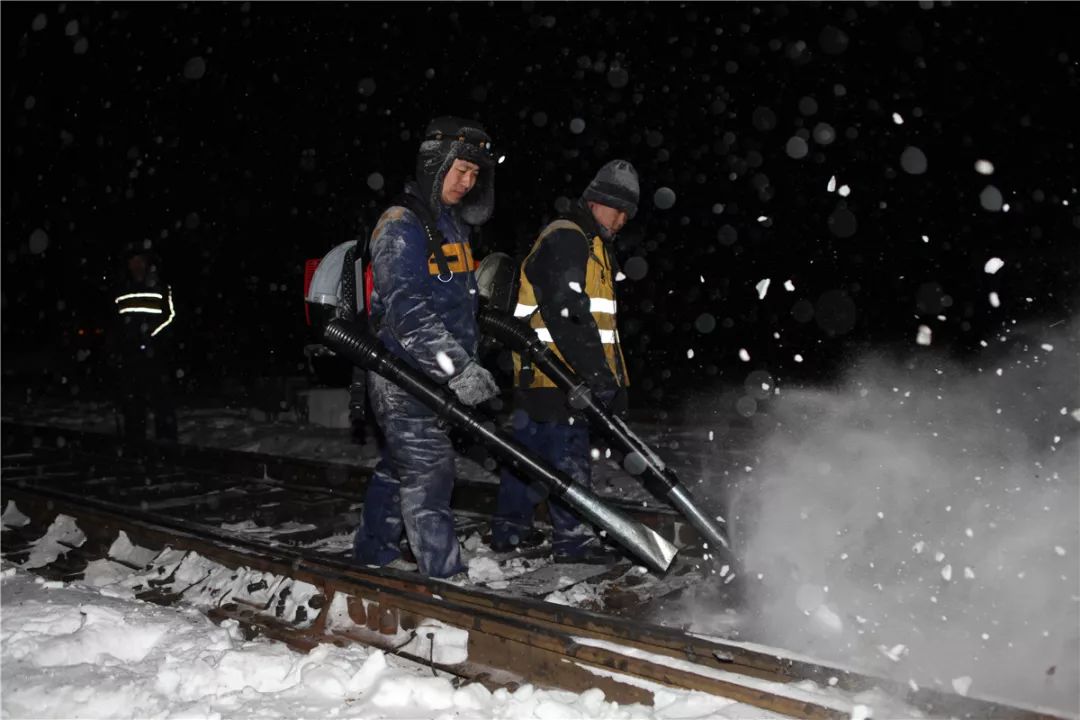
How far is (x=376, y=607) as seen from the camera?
13.2 feet

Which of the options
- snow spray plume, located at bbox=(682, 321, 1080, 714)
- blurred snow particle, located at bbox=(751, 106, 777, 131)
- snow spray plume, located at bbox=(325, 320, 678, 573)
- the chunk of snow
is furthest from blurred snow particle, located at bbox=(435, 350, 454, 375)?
blurred snow particle, located at bbox=(751, 106, 777, 131)

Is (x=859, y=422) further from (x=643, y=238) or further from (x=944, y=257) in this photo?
(x=643, y=238)

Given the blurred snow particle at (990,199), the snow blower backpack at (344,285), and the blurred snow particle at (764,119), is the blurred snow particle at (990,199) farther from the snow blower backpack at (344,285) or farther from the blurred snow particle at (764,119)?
the snow blower backpack at (344,285)

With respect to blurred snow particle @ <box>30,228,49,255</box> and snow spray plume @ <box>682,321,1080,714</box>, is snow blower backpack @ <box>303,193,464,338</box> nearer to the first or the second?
snow spray plume @ <box>682,321,1080,714</box>

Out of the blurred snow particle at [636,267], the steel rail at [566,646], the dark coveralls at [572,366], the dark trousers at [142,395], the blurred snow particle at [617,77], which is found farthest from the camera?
the blurred snow particle at [636,267]

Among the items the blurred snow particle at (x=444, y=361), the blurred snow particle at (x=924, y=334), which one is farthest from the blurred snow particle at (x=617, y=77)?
the blurred snow particle at (x=444, y=361)

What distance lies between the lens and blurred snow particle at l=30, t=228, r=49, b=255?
117ft

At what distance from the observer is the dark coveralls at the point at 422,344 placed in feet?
13.2

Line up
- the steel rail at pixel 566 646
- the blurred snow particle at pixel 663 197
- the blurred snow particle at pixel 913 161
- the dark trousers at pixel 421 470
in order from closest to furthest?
the steel rail at pixel 566 646
the dark trousers at pixel 421 470
the blurred snow particle at pixel 913 161
the blurred snow particle at pixel 663 197

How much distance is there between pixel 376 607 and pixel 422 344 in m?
1.30

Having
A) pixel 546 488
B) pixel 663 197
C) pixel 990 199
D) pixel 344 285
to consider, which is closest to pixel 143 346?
pixel 344 285

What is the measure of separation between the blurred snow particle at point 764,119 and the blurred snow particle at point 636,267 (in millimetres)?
6038

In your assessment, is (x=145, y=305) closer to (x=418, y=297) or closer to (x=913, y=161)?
(x=418, y=297)

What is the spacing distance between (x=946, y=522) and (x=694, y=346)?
1800 centimetres
